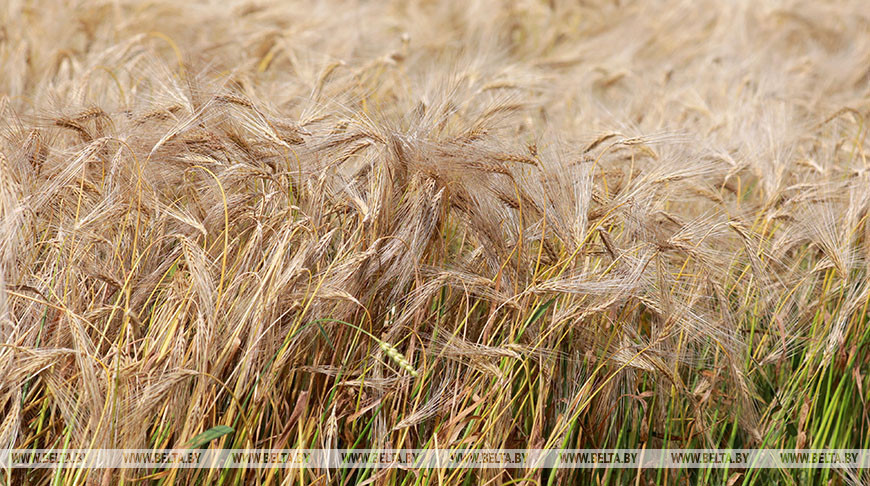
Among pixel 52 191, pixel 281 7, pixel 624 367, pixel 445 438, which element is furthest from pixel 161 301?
pixel 281 7

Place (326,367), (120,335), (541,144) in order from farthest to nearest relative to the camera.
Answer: (541,144) < (326,367) < (120,335)

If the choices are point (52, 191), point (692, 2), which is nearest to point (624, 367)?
point (52, 191)

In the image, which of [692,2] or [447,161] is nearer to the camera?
[447,161]

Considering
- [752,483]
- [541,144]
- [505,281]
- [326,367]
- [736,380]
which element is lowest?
[752,483]

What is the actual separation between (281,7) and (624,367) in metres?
3.27

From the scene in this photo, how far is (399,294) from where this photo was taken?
4.88ft

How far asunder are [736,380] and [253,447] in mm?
1069

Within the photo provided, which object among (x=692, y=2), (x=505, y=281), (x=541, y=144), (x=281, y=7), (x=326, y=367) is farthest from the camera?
(x=692, y=2)

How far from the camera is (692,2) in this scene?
486 centimetres

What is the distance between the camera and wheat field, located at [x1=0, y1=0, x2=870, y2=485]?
130cm

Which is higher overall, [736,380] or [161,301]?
[161,301]

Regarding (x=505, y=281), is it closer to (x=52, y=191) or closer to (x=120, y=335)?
(x=120, y=335)

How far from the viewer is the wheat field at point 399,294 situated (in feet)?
4.27

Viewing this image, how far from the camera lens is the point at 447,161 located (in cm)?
153
